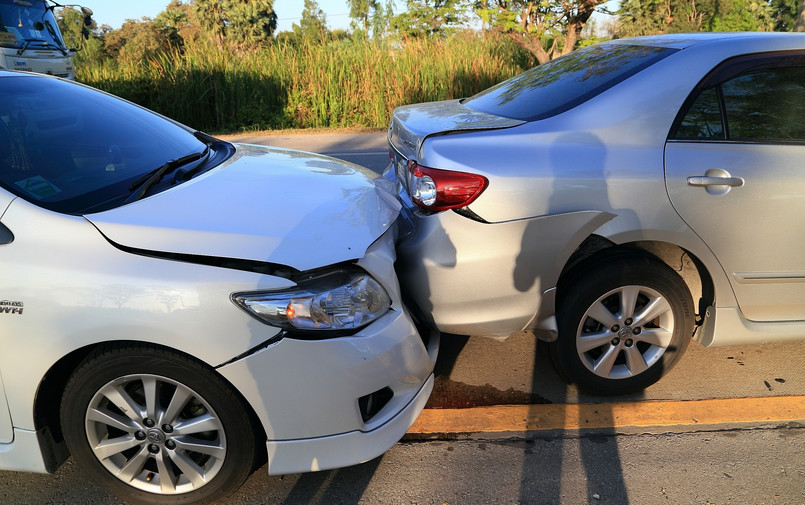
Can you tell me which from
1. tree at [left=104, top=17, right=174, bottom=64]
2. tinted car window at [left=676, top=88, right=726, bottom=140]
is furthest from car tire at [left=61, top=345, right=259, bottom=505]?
tree at [left=104, top=17, right=174, bottom=64]

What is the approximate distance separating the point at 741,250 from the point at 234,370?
231 cm

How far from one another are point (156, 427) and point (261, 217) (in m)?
0.84

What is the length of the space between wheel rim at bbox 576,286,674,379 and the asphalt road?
0.21 m

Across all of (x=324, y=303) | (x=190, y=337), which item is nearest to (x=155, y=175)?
(x=190, y=337)

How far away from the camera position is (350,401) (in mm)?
2078

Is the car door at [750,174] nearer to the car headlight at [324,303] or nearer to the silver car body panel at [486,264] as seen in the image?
the silver car body panel at [486,264]

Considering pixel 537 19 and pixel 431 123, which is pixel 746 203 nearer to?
pixel 431 123

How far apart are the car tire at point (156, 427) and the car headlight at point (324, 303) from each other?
294 mm

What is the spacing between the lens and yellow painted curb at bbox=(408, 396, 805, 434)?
2.77 m

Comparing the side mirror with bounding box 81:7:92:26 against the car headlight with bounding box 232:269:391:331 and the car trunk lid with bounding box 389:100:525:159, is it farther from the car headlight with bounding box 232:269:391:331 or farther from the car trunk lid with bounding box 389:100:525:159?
the car headlight with bounding box 232:269:391:331

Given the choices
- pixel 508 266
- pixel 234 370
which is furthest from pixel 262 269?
pixel 508 266

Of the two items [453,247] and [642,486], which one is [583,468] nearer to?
[642,486]

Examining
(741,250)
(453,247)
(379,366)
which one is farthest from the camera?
(741,250)

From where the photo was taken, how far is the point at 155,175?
8.29ft
